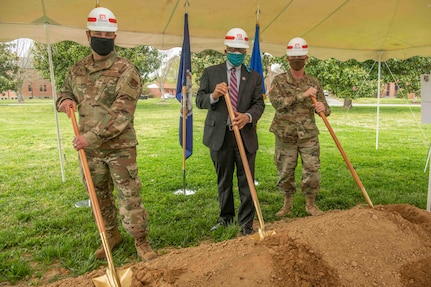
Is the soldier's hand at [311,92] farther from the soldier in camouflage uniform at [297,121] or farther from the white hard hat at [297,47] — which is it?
the white hard hat at [297,47]

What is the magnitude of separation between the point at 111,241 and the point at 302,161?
7.40ft

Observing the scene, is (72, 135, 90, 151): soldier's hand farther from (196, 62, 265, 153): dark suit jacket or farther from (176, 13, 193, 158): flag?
(176, 13, 193, 158): flag

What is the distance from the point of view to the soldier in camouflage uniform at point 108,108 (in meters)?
2.53

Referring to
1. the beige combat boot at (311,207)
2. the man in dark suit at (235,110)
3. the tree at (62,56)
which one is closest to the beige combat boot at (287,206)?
the beige combat boot at (311,207)

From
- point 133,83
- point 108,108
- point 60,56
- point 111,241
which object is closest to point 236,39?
point 133,83

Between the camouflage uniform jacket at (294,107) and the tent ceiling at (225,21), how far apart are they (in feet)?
4.48

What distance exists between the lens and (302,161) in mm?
3988

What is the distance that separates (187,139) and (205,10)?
1767mm

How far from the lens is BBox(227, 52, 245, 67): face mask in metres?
3.08

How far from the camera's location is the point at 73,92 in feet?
8.84

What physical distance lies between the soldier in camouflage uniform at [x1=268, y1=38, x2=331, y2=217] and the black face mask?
6.33ft

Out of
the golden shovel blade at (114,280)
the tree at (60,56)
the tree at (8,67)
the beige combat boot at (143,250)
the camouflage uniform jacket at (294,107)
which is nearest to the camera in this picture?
the golden shovel blade at (114,280)

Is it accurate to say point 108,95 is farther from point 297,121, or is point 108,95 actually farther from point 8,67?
point 8,67

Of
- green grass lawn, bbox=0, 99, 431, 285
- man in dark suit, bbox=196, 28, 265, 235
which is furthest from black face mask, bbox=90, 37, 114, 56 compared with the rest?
green grass lawn, bbox=0, 99, 431, 285
